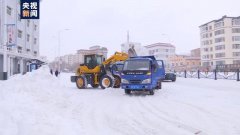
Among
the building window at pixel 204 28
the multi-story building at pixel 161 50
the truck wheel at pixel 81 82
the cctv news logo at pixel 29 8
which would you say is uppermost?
the building window at pixel 204 28

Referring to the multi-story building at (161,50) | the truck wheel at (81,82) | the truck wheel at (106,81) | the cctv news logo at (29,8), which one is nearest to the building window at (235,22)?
the multi-story building at (161,50)

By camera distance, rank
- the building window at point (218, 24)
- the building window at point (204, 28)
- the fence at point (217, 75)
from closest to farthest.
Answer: the fence at point (217, 75), the building window at point (218, 24), the building window at point (204, 28)

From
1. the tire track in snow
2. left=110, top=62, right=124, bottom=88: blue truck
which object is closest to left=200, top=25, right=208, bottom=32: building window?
left=110, top=62, right=124, bottom=88: blue truck

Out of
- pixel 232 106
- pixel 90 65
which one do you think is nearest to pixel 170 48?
pixel 90 65

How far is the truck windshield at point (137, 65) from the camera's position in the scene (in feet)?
57.0

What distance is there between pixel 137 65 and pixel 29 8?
7265 millimetres

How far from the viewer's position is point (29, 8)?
1797 centimetres

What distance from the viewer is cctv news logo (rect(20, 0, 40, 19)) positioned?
17812 millimetres

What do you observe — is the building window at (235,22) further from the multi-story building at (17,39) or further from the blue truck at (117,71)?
the blue truck at (117,71)

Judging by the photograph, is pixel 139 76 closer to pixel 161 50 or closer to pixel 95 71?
pixel 95 71

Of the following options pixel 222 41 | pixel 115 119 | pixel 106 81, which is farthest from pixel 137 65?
pixel 222 41

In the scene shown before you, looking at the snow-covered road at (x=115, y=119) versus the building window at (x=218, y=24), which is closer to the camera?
the snow-covered road at (x=115, y=119)

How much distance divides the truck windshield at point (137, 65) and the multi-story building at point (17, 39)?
17.0m

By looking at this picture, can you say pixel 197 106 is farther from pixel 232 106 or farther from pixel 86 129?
pixel 86 129
